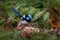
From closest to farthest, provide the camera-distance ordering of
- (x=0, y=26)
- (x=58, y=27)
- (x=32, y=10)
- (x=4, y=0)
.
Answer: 1. (x=4, y=0)
2. (x=0, y=26)
3. (x=58, y=27)
4. (x=32, y=10)

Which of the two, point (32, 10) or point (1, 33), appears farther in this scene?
point (32, 10)

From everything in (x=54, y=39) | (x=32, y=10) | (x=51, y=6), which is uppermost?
(x=51, y=6)

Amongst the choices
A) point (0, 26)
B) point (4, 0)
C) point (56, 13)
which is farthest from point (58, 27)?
point (4, 0)

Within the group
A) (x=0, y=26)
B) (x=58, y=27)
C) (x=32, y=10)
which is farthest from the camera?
(x=32, y=10)

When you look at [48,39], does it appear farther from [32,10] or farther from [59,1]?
[32,10]

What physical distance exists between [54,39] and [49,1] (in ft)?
0.49

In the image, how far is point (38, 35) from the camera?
734 millimetres

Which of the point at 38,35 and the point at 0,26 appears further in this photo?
the point at 0,26

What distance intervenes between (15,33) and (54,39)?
155 mm

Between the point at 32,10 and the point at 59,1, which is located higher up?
the point at 59,1

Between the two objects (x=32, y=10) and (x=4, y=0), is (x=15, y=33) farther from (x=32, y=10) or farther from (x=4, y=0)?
(x=32, y=10)

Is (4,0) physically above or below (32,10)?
above

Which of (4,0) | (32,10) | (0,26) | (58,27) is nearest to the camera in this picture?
(4,0)

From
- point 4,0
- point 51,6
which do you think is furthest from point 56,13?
point 4,0
